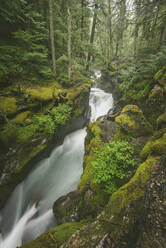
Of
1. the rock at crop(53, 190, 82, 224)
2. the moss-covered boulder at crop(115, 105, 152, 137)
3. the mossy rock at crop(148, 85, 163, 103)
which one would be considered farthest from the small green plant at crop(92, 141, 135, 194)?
the mossy rock at crop(148, 85, 163, 103)

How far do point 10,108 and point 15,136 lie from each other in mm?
1345

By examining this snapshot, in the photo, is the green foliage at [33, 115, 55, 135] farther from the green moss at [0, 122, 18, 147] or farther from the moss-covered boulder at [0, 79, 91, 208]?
the green moss at [0, 122, 18, 147]

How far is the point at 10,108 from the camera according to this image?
4.99 meters

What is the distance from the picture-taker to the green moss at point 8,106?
478 centimetres

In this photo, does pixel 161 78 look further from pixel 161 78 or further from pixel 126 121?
pixel 126 121

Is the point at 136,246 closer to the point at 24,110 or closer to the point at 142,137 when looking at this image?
the point at 142,137

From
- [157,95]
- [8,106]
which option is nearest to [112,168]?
[157,95]

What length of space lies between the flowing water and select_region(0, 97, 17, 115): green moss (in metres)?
3.29

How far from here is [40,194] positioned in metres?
5.45

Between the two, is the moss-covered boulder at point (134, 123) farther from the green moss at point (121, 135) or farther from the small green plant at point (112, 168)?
the small green plant at point (112, 168)

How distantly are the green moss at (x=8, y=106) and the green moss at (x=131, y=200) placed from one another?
5.30 m

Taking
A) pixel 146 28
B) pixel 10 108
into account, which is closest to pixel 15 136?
pixel 10 108

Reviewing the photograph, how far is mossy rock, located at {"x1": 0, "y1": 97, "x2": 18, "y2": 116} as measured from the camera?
15.7 feet

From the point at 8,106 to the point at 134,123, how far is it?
5.97m
